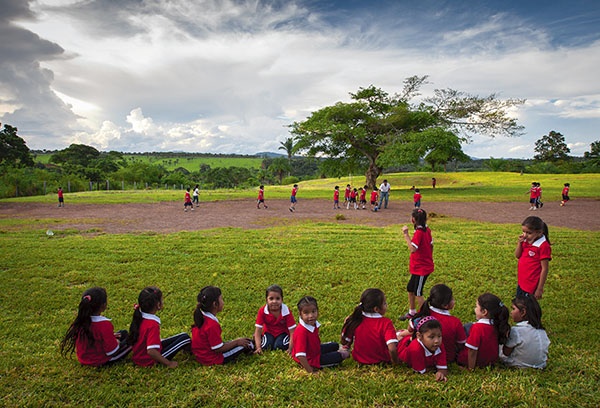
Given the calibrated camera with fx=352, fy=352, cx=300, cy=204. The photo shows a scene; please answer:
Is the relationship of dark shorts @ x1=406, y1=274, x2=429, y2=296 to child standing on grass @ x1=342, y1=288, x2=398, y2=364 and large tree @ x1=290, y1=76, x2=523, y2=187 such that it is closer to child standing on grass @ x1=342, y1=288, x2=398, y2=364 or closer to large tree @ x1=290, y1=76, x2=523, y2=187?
child standing on grass @ x1=342, y1=288, x2=398, y2=364

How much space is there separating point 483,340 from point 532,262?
5.32ft

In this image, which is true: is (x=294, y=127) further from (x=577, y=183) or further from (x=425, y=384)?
(x=425, y=384)

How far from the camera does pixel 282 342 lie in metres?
4.40

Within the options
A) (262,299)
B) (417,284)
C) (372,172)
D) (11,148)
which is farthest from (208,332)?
(11,148)

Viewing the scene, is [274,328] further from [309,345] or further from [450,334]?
[450,334]

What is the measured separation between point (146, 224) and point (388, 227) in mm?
9818

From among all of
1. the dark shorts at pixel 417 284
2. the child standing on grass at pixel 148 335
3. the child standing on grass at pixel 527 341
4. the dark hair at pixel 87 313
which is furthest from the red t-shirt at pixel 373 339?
the dark hair at pixel 87 313

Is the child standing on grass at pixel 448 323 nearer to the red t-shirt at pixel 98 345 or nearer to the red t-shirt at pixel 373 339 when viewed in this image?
the red t-shirt at pixel 373 339

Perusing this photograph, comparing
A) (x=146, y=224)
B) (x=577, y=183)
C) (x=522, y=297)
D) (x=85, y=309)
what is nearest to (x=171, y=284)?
(x=85, y=309)

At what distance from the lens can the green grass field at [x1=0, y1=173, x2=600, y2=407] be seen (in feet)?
11.3

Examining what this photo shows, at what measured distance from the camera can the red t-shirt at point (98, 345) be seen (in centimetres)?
382

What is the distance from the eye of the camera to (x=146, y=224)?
14508mm

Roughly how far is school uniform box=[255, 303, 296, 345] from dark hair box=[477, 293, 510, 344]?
7.15 feet

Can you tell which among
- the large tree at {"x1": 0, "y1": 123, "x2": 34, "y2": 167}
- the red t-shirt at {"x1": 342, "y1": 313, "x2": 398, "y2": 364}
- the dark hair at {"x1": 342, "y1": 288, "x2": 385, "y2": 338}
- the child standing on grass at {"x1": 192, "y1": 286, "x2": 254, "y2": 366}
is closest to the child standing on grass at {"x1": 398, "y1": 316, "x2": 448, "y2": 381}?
the red t-shirt at {"x1": 342, "y1": 313, "x2": 398, "y2": 364}
